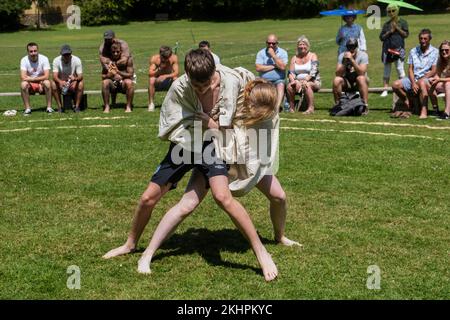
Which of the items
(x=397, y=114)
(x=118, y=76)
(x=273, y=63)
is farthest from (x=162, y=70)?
(x=397, y=114)

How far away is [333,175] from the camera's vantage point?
7609 mm

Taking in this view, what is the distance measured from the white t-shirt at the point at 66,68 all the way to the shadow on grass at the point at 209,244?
7.98 m

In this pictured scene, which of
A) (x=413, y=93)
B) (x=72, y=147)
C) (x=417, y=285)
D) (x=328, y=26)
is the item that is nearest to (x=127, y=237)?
(x=417, y=285)

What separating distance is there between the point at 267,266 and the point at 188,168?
92 centimetres

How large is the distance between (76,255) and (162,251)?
67cm

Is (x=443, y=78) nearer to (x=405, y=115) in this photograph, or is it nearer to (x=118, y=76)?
(x=405, y=115)

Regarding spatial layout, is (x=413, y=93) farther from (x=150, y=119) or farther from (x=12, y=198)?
(x=12, y=198)

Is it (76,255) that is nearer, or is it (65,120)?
(76,255)

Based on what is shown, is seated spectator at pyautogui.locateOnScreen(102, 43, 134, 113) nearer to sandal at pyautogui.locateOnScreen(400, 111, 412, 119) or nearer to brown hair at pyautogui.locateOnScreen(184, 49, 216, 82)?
sandal at pyautogui.locateOnScreen(400, 111, 412, 119)

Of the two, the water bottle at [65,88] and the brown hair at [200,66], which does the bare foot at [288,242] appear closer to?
the brown hair at [200,66]

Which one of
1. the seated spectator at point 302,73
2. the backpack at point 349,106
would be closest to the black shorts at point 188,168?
the backpack at point 349,106

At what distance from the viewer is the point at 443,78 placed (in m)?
11.4

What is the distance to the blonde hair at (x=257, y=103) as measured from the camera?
4.70m
